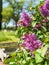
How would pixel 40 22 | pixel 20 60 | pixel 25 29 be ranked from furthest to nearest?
pixel 25 29 < pixel 40 22 < pixel 20 60

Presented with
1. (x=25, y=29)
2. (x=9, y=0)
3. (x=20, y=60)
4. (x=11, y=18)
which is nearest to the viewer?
(x=20, y=60)

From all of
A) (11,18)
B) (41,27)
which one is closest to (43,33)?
(41,27)

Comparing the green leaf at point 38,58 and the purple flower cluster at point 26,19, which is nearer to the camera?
the green leaf at point 38,58

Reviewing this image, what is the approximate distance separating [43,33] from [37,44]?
106 cm

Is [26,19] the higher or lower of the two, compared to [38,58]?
higher

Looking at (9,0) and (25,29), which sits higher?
(25,29)

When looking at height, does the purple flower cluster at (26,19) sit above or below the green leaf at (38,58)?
above

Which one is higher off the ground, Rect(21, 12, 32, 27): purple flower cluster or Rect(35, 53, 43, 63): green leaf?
Rect(21, 12, 32, 27): purple flower cluster

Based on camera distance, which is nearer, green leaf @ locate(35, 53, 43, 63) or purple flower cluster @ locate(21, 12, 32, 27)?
green leaf @ locate(35, 53, 43, 63)

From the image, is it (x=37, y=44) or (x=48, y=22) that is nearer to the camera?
(x=37, y=44)

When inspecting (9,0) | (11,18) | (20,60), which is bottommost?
(11,18)

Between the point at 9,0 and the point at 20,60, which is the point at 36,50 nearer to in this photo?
the point at 20,60

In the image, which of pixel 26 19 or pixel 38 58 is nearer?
pixel 38 58

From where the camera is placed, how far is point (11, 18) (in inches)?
1831
